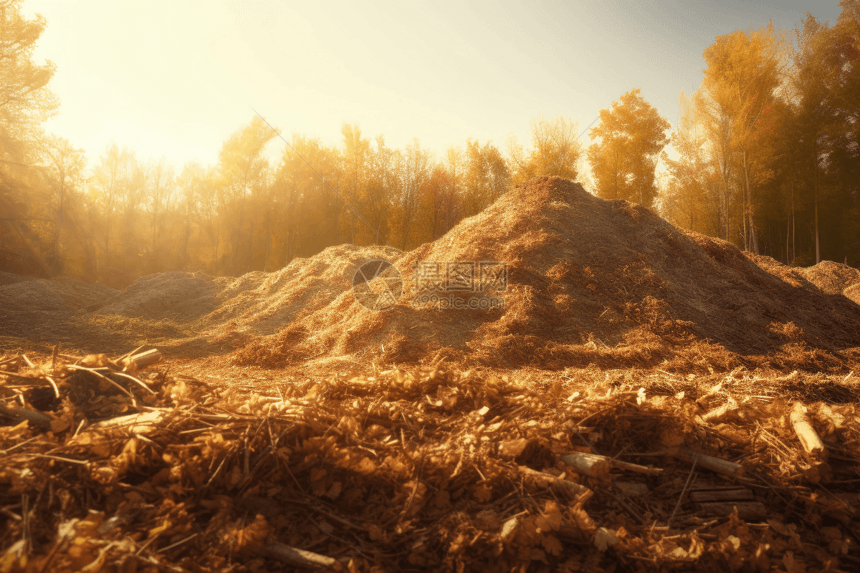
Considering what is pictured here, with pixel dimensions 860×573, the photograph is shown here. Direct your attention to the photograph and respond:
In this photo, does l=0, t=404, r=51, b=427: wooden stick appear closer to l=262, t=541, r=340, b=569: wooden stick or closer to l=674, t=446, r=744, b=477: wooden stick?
l=262, t=541, r=340, b=569: wooden stick

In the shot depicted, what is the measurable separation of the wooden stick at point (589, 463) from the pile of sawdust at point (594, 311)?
11.3ft

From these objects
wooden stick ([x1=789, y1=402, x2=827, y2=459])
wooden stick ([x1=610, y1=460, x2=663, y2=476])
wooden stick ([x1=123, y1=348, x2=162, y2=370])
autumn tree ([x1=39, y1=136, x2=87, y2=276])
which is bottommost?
wooden stick ([x1=610, y1=460, x2=663, y2=476])

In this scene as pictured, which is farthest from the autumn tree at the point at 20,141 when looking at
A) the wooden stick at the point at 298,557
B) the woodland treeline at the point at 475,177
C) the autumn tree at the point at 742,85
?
the autumn tree at the point at 742,85

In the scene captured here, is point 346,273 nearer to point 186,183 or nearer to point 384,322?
point 384,322

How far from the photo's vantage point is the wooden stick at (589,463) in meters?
2.52

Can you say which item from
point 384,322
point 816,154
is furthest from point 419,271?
point 816,154

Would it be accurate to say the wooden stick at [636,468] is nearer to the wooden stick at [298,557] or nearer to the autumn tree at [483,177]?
the wooden stick at [298,557]

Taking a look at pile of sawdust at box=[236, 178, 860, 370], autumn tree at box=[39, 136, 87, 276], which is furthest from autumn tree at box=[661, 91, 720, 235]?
autumn tree at box=[39, 136, 87, 276]

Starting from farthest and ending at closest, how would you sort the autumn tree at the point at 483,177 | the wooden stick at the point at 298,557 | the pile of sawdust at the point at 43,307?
1. the autumn tree at the point at 483,177
2. the pile of sawdust at the point at 43,307
3. the wooden stick at the point at 298,557

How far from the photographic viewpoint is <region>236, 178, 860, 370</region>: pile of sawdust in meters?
6.39

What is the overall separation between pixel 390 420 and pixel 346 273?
9854mm

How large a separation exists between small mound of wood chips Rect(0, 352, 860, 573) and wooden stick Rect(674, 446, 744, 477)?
11 millimetres

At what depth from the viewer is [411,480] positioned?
2.42 m

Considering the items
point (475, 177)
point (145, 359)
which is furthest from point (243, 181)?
point (145, 359)
